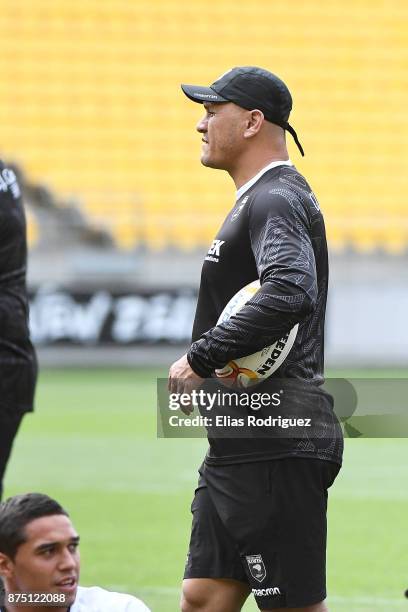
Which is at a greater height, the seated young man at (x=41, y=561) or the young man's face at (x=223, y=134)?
the young man's face at (x=223, y=134)

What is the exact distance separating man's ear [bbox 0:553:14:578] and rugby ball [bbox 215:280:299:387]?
2.73 ft

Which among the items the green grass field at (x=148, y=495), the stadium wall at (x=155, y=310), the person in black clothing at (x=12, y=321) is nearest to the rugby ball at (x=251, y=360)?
the person in black clothing at (x=12, y=321)

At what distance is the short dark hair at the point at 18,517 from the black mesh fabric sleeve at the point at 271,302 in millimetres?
591

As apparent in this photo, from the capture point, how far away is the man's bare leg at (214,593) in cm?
362

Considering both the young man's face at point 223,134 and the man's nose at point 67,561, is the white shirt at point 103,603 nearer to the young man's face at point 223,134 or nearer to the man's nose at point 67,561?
the man's nose at point 67,561

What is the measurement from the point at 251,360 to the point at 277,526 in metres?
0.47

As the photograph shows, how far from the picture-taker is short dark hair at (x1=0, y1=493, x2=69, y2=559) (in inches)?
118

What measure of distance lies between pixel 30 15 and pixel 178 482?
12215 mm

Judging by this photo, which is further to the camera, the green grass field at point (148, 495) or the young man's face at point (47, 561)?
the green grass field at point (148, 495)

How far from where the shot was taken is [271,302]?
129 inches

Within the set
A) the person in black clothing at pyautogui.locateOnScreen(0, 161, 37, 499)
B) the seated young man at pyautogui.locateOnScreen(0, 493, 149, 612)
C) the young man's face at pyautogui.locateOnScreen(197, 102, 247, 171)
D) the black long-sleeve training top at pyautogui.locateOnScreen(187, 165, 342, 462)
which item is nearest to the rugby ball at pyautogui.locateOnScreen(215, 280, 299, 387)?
the black long-sleeve training top at pyautogui.locateOnScreen(187, 165, 342, 462)

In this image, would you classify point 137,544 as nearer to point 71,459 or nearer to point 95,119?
point 71,459

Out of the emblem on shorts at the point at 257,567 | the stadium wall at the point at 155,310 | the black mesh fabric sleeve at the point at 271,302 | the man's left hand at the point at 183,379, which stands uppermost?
the black mesh fabric sleeve at the point at 271,302

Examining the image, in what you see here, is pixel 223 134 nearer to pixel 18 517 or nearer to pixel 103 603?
pixel 18 517
